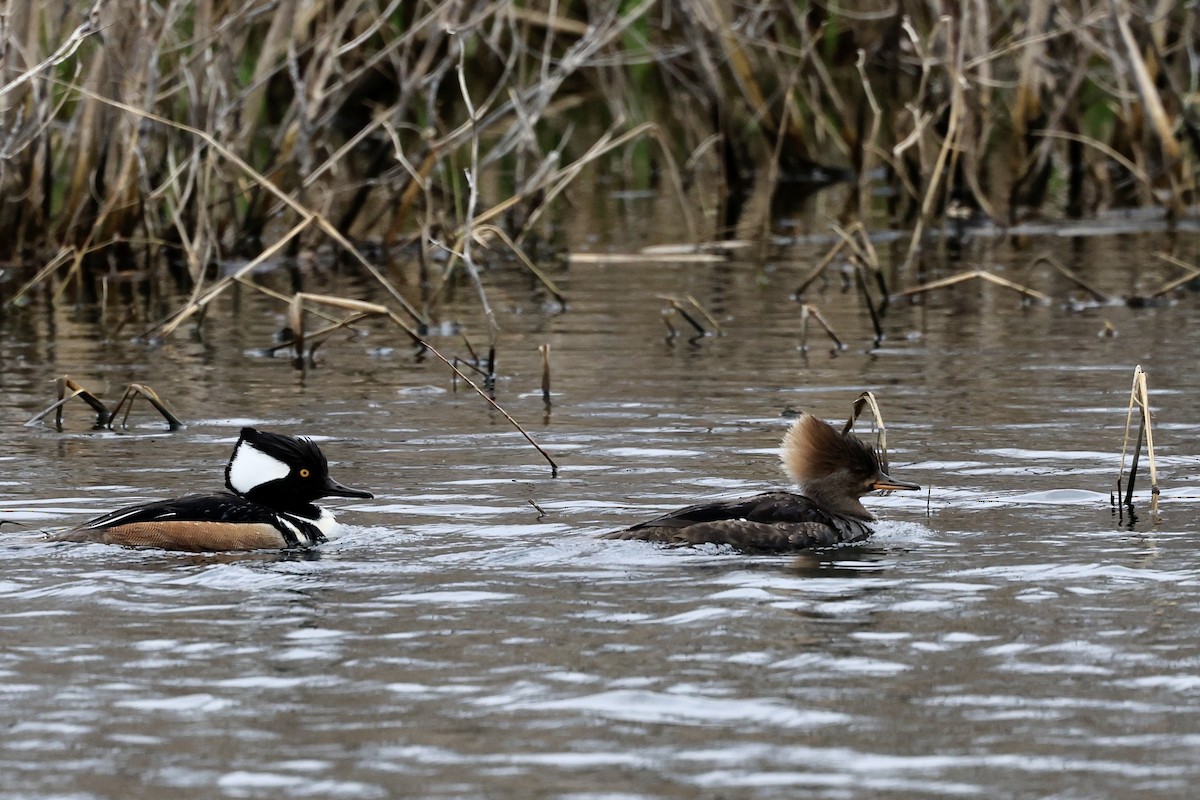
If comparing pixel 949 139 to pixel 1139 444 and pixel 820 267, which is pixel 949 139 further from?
pixel 1139 444

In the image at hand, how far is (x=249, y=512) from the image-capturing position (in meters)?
8.16

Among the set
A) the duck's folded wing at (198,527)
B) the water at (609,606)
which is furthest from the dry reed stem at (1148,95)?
the duck's folded wing at (198,527)

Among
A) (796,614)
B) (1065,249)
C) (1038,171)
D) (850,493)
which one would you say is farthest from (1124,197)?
(796,614)

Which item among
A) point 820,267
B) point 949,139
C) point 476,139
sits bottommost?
point 820,267

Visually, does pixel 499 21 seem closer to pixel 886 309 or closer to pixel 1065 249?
pixel 886 309

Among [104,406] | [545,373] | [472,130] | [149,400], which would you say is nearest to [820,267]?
[472,130]

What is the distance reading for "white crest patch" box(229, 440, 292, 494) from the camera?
8.43 m

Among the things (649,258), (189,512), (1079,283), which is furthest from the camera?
(649,258)

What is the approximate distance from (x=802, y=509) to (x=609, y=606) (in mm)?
1574

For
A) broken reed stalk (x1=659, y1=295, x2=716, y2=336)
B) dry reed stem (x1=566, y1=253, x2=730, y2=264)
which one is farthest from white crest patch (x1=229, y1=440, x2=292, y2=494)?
dry reed stem (x1=566, y1=253, x2=730, y2=264)

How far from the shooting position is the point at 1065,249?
17734 millimetres

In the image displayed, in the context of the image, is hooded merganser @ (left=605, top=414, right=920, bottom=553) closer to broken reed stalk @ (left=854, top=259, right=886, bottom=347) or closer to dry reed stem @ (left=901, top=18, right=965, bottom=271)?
broken reed stalk @ (left=854, top=259, right=886, bottom=347)

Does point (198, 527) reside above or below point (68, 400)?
below

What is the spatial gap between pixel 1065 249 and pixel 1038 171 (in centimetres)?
235
